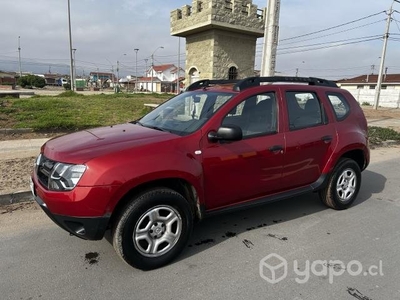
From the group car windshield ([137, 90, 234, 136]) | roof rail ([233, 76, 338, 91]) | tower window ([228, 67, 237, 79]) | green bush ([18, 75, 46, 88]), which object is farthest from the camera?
green bush ([18, 75, 46, 88])

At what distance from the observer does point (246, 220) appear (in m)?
4.12

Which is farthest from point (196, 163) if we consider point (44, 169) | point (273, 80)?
point (273, 80)

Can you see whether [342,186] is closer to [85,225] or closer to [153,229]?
[153,229]

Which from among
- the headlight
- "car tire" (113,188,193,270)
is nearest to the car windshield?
"car tire" (113,188,193,270)

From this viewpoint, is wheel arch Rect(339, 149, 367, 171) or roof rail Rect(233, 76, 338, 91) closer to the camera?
roof rail Rect(233, 76, 338, 91)

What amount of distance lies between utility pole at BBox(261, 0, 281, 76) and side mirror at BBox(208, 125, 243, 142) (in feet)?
19.0

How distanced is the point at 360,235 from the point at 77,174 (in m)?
3.30

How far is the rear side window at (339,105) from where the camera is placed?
14.4 ft

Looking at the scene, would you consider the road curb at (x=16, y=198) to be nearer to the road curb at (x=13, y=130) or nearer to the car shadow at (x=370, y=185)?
the car shadow at (x=370, y=185)

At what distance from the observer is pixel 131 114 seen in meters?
12.9

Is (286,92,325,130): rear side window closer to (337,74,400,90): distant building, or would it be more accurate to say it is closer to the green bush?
(337,74,400,90): distant building

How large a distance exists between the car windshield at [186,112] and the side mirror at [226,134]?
19 cm

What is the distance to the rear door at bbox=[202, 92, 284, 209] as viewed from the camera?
10.6 ft

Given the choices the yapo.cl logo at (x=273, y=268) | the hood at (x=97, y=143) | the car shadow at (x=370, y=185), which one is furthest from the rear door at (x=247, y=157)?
the car shadow at (x=370, y=185)
